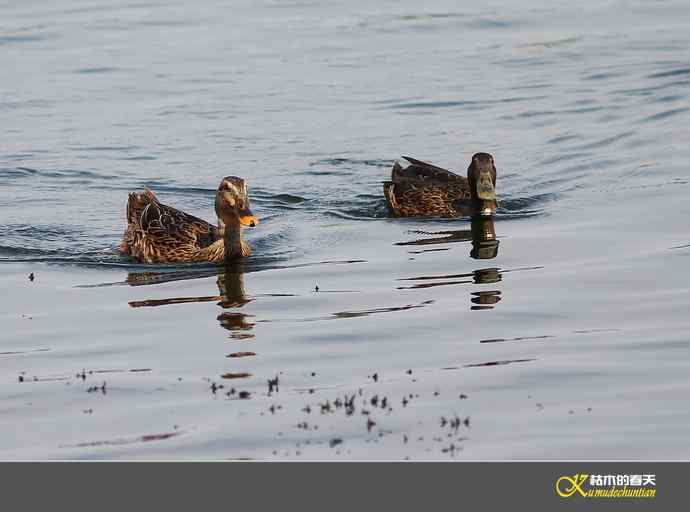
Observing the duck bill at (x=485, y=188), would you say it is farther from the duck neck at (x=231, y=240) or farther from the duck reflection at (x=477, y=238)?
the duck neck at (x=231, y=240)

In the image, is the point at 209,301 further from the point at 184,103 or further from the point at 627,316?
the point at 184,103

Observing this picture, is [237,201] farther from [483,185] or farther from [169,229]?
[483,185]

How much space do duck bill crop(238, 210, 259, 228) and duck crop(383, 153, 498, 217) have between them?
362 cm

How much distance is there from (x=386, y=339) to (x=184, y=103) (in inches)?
523

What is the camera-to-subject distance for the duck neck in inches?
566

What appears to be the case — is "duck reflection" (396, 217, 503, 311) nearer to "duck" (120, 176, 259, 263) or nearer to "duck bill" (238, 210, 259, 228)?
"duck bill" (238, 210, 259, 228)

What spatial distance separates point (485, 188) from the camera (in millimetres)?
16531

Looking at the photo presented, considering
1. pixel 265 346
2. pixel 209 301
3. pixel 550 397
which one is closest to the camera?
pixel 550 397

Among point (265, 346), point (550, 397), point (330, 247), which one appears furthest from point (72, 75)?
point (550, 397)

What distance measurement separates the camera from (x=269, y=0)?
3228cm
